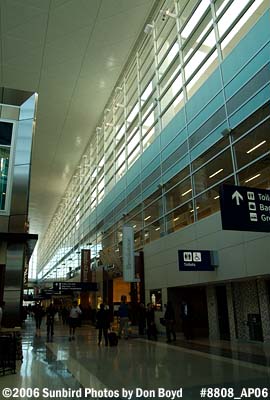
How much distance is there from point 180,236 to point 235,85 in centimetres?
749

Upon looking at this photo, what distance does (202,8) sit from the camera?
17938 millimetres

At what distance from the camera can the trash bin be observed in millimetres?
13912

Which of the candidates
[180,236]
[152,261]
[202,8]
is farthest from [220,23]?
[152,261]

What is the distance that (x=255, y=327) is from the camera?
14086mm

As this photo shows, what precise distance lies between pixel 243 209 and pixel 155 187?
13.9 m

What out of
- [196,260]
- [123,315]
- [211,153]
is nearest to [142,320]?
[123,315]

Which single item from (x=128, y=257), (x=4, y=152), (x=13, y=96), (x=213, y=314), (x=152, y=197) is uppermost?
(x=13, y=96)

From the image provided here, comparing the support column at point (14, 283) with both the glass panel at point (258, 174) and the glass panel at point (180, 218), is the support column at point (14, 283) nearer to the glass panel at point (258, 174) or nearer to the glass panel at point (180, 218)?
the glass panel at point (258, 174)

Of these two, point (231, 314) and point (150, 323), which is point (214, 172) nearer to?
point (231, 314)

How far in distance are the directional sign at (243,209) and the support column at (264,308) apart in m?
6.88

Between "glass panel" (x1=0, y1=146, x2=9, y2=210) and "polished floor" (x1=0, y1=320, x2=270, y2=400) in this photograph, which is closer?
"polished floor" (x1=0, y1=320, x2=270, y2=400)

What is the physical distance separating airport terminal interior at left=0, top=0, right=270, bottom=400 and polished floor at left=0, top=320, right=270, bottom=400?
57 mm

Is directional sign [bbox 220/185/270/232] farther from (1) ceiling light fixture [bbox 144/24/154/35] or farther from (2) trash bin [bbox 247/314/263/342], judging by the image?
(1) ceiling light fixture [bbox 144/24/154/35]

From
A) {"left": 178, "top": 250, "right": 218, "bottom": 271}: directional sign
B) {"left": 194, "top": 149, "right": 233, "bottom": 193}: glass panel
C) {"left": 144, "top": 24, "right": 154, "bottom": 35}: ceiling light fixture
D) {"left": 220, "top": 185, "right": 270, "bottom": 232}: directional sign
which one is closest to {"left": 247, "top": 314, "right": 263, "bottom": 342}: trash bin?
{"left": 178, "top": 250, "right": 218, "bottom": 271}: directional sign
